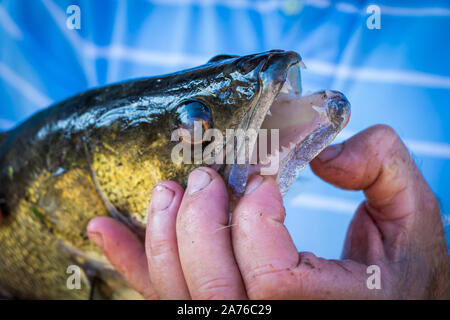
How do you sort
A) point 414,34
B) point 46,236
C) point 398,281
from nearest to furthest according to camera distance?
point 398,281, point 46,236, point 414,34

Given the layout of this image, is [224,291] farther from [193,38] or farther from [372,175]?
[193,38]

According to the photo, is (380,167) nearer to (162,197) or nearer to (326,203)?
(162,197)

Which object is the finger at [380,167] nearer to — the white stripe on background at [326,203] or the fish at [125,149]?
the fish at [125,149]

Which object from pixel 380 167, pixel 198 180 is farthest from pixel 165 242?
pixel 380 167

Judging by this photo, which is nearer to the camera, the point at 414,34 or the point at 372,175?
the point at 372,175
